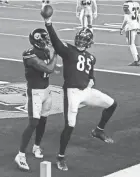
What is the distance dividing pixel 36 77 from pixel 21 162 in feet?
4.56

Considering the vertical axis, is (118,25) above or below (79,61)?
below

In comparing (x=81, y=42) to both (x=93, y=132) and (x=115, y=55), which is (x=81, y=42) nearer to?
(x=93, y=132)

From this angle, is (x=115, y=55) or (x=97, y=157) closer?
(x=97, y=157)

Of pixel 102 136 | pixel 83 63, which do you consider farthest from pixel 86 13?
pixel 83 63

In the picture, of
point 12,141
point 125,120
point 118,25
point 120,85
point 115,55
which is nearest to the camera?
point 12,141

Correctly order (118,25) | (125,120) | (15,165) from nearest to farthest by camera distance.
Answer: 1. (15,165)
2. (125,120)
3. (118,25)

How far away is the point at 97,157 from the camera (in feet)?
35.3

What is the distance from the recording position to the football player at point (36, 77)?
1012 cm

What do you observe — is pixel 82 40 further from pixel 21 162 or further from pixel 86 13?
pixel 86 13

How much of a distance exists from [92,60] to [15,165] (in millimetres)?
2191

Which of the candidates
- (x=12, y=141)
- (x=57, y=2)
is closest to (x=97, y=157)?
(x=12, y=141)

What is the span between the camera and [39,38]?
401 inches

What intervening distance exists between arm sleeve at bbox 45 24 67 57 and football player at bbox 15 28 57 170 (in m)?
0.18

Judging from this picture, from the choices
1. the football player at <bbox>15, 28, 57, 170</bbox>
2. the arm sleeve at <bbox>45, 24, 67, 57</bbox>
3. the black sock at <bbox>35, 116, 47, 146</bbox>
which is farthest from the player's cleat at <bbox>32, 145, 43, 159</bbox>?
the arm sleeve at <bbox>45, 24, 67, 57</bbox>
